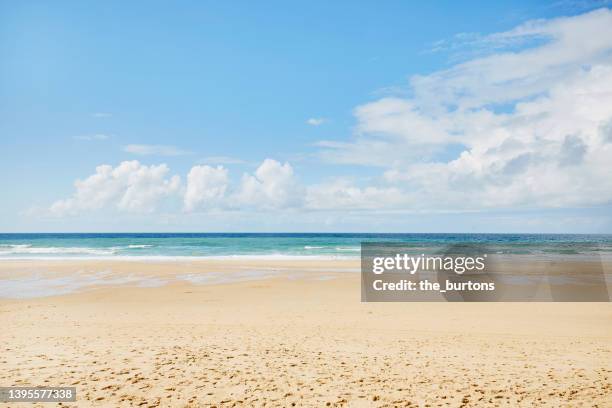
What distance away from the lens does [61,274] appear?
2469cm

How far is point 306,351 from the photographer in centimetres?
886

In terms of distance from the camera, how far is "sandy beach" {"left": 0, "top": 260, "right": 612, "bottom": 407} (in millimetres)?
6574

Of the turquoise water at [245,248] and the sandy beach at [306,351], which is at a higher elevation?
the sandy beach at [306,351]

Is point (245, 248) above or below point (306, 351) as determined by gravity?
below

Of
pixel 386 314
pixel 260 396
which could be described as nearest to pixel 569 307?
pixel 386 314

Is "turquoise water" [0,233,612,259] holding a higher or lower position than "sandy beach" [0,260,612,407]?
lower

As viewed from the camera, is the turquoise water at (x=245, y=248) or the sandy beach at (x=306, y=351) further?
the turquoise water at (x=245, y=248)

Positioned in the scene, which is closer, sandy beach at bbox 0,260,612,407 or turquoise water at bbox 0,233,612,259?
sandy beach at bbox 0,260,612,407

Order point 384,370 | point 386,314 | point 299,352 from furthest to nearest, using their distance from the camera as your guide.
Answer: point 386,314
point 299,352
point 384,370

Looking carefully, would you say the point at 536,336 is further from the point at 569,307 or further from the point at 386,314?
the point at 569,307

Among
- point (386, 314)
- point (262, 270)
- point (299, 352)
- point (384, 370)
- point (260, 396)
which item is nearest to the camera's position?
point (260, 396)

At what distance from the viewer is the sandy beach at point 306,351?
657 centimetres

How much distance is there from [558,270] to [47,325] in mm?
31515

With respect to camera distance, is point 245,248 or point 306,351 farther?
point 245,248
